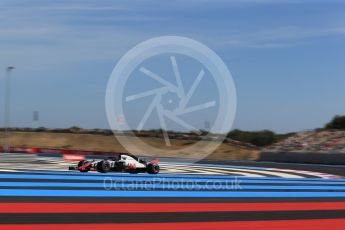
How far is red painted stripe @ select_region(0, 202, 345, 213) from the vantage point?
9500 millimetres

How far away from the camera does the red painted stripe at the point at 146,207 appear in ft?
31.2

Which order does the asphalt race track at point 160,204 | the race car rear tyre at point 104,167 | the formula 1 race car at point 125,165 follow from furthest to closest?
the race car rear tyre at point 104,167 → the formula 1 race car at point 125,165 → the asphalt race track at point 160,204

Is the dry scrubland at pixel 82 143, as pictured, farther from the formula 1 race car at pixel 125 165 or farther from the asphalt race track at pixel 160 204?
the asphalt race track at pixel 160 204

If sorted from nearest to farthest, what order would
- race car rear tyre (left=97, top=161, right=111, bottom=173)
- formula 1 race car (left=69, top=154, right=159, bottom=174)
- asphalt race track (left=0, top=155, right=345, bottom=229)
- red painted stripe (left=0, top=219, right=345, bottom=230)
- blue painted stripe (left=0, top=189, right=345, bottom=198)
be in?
red painted stripe (left=0, top=219, right=345, bottom=230) < asphalt race track (left=0, top=155, right=345, bottom=229) < blue painted stripe (left=0, top=189, right=345, bottom=198) < formula 1 race car (left=69, top=154, right=159, bottom=174) < race car rear tyre (left=97, top=161, right=111, bottom=173)

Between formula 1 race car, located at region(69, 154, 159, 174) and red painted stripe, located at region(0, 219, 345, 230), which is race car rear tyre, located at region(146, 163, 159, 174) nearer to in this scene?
formula 1 race car, located at region(69, 154, 159, 174)

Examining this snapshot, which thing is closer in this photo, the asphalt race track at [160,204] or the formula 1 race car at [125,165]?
the asphalt race track at [160,204]

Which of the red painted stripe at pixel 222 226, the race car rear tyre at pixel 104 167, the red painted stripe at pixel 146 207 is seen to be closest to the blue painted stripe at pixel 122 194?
the red painted stripe at pixel 146 207

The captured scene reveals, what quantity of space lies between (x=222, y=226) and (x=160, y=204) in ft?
8.27

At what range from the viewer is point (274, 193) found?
13.9m

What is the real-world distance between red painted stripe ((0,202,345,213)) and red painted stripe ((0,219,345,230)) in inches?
55.2

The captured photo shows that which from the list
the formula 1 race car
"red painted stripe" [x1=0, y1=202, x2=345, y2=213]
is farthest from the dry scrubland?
"red painted stripe" [x1=0, y1=202, x2=345, y2=213]

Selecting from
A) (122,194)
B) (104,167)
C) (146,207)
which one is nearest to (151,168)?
(104,167)

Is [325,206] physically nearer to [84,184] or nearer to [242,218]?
[242,218]

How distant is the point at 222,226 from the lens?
8328mm
